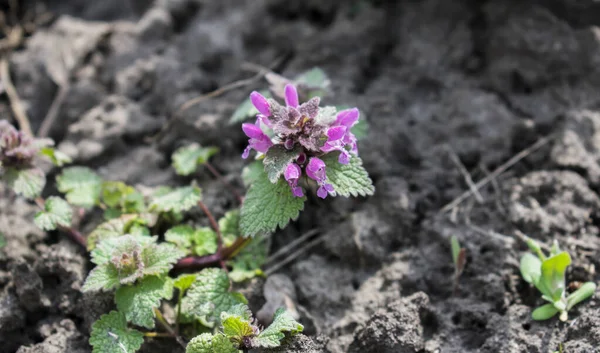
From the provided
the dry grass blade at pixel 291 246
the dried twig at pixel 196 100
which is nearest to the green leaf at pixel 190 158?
the dried twig at pixel 196 100

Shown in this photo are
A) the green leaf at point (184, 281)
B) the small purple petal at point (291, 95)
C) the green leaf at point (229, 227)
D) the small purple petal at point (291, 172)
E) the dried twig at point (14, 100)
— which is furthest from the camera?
the dried twig at point (14, 100)

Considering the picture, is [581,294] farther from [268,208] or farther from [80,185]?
→ [80,185]

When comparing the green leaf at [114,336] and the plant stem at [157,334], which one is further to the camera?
the plant stem at [157,334]

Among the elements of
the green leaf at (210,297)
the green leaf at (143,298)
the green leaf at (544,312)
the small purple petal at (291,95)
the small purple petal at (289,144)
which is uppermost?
the small purple petal at (291,95)

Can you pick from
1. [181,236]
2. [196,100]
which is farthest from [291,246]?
[196,100]

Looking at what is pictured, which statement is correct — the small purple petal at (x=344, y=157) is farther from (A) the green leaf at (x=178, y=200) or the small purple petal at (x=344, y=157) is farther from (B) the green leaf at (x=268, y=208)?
(A) the green leaf at (x=178, y=200)

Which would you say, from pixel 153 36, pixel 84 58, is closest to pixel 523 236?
pixel 153 36

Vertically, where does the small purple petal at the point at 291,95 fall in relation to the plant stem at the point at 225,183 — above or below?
above

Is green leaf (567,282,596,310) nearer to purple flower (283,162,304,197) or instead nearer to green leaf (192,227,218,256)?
purple flower (283,162,304,197)
